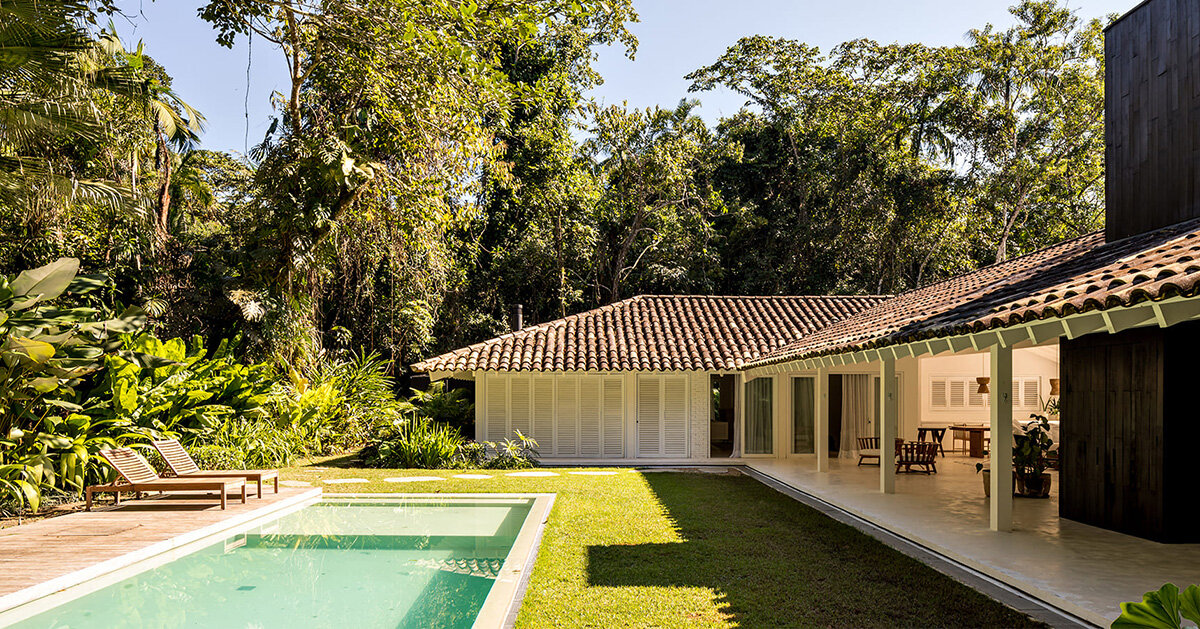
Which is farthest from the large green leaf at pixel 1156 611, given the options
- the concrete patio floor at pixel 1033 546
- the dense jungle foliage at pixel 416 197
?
the dense jungle foliage at pixel 416 197

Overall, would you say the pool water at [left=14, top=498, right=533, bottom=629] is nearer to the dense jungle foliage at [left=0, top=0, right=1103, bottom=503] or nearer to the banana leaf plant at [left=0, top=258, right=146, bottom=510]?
the banana leaf plant at [left=0, top=258, right=146, bottom=510]

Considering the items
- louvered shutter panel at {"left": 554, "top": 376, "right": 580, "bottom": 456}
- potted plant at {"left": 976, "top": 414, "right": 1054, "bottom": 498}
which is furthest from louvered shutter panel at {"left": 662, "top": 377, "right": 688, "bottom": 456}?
potted plant at {"left": 976, "top": 414, "right": 1054, "bottom": 498}

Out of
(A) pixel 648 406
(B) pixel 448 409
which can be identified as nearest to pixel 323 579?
(A) pixel 648 406

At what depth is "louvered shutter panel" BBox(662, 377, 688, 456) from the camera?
19859 mm

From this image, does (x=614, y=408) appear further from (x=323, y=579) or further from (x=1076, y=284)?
(x=1076, y=284)

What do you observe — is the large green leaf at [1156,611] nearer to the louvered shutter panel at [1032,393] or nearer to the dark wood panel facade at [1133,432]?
the dark wood panel facade at [1133,432]

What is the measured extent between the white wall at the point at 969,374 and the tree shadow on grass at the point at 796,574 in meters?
10.4

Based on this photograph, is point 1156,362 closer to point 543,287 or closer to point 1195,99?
point 1195,99

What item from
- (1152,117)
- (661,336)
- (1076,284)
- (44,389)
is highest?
(1152,117)

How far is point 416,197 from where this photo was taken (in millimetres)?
19391

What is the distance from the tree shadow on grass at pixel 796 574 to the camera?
623 centimetres

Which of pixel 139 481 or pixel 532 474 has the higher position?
pixel 139 481

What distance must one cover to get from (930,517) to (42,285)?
490 inches

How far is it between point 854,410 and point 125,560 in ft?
54.8
